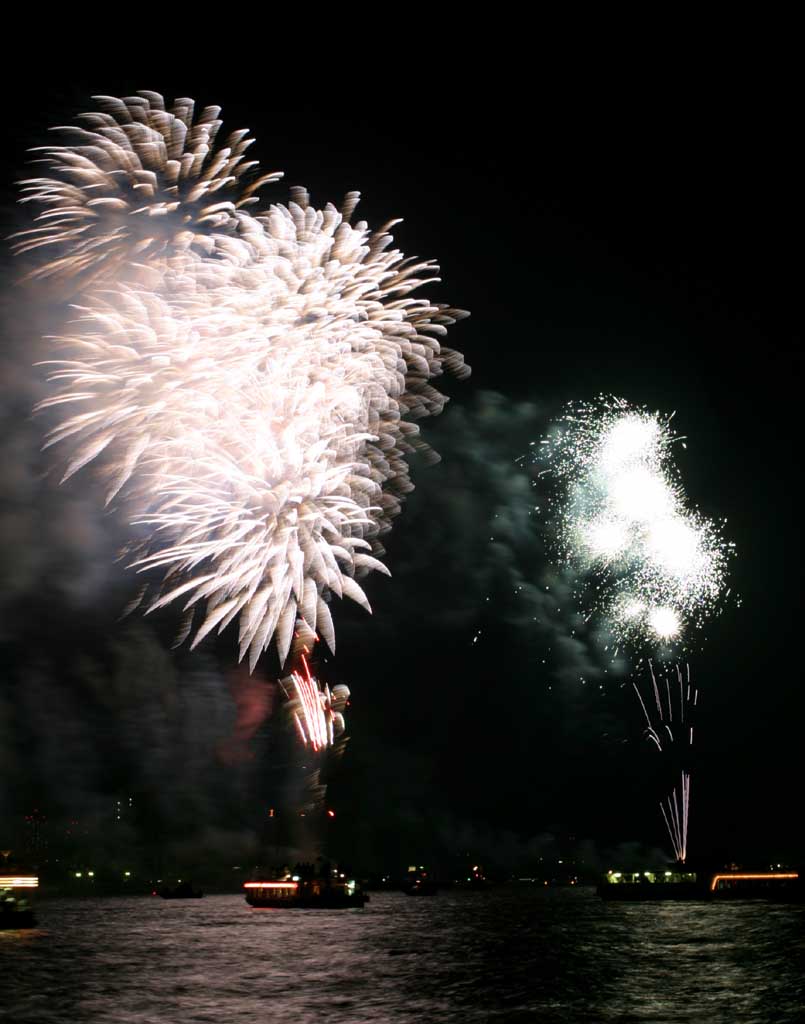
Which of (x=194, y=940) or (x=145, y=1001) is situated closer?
(x=145, y=1001)

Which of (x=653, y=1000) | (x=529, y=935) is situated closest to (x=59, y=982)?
(x=653, y=1000)

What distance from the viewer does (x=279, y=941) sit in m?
87.9

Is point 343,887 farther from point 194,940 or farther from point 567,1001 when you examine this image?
point 567,1001

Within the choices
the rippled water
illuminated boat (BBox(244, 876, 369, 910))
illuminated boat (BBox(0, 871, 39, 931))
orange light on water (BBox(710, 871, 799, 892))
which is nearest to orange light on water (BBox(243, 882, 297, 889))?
illuminated boat (BBox(244, 876, 369, 910))

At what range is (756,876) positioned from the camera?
176000 mm

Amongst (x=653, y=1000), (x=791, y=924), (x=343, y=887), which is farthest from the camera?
(x=343, y=887)

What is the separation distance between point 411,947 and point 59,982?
31982mm

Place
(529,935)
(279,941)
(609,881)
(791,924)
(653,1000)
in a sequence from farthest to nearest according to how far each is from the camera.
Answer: (609,881) → (791,924) → (529,935) → (279,941) → (653,1000)

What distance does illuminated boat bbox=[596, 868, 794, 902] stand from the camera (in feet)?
551

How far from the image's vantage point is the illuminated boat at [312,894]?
14600 centimetres

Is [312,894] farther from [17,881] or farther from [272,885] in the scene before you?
[17,881]

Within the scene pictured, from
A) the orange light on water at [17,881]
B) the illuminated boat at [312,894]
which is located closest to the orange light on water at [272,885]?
the illuminated boat at [312,894]

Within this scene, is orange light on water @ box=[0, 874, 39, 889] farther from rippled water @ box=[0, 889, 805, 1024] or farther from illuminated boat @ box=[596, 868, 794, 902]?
illuminated boat @ box=[596, 868, 794, 902]

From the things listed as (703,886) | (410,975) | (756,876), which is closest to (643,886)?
(703,886)
